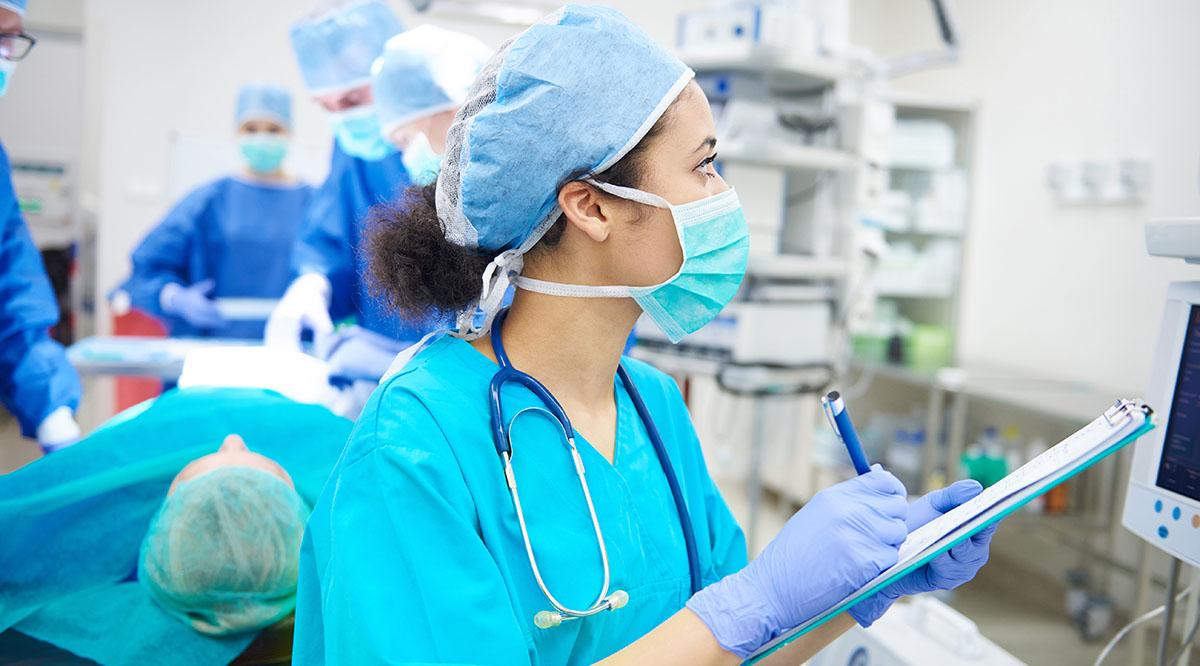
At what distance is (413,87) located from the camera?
198cm

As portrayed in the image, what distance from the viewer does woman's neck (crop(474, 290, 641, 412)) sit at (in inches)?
41.6

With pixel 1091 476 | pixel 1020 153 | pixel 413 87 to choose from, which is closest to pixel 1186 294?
pixel 413 87

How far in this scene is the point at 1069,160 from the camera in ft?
12.2

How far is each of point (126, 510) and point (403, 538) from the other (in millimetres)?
901

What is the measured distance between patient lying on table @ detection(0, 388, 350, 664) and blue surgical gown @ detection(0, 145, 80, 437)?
0.18 m

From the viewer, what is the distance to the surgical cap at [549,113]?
3.14 feet

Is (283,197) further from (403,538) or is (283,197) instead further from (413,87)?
(403,538)

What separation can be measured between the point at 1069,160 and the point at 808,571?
3.46 metres

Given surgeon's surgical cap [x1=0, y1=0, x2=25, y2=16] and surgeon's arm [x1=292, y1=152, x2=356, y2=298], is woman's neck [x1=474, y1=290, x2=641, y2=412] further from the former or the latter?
surgeon's arm [x1=292, y1=152, x2=356, y2=298]

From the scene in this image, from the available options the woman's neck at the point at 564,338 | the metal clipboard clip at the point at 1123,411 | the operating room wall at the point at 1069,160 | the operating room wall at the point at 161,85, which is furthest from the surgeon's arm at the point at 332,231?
the operating room wall at the point at 161,85

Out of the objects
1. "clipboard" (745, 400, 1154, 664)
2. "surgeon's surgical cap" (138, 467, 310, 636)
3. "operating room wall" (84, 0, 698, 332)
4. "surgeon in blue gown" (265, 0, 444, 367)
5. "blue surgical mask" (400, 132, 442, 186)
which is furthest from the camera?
"operating room wall" (84, 0, 698, 332)

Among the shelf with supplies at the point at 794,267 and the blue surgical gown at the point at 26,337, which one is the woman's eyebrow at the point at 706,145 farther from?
the shelf with supplies at the point at 794,267

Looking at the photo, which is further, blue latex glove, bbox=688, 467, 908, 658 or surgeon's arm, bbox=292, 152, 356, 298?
surgeon's arm, bbox=292, 152, 356, 298

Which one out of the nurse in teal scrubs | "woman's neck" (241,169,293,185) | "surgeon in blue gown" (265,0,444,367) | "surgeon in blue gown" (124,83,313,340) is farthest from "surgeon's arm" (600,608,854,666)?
"woman's neck" (241,169,293,185)
